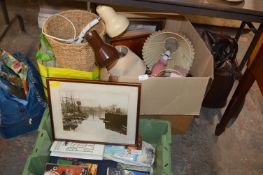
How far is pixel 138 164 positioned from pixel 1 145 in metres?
0.75

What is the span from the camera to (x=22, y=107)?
1477 millimetres

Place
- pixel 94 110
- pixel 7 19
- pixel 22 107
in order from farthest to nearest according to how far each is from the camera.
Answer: pixel 7 19 < pixel 22 107 < pixel 94 110

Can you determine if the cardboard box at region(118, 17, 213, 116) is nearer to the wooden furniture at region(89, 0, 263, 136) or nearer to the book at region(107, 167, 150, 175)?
the wooden furniture at region(89, 0, 263, 136)

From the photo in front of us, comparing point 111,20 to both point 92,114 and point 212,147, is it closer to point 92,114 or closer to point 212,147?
point 92,114

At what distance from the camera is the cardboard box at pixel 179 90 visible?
1.34m

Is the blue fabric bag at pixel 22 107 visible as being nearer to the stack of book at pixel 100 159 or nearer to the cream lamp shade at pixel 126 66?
the stack of book at pixel 100 159

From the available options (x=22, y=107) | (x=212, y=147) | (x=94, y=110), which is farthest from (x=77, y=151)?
(x=212, y=147)

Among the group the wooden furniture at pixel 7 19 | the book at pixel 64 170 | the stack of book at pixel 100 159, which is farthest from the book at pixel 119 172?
the wooden furniture at pixel 7 19

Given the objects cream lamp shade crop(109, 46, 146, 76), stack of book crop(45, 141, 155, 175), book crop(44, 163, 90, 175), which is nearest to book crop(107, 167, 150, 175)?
stack of book crop(45, 141, 155, 175)

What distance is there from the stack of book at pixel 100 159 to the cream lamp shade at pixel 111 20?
56 centimetres

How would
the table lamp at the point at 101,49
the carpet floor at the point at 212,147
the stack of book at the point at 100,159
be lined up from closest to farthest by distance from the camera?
the table lamp at the point at 101,49
the stack of book at the point at 100,159
the carpet floor at the point at 212,147

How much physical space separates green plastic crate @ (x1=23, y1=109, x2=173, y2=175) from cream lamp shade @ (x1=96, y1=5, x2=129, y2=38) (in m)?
0.46

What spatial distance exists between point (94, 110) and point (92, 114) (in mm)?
25

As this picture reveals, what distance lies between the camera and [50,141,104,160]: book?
138cm
